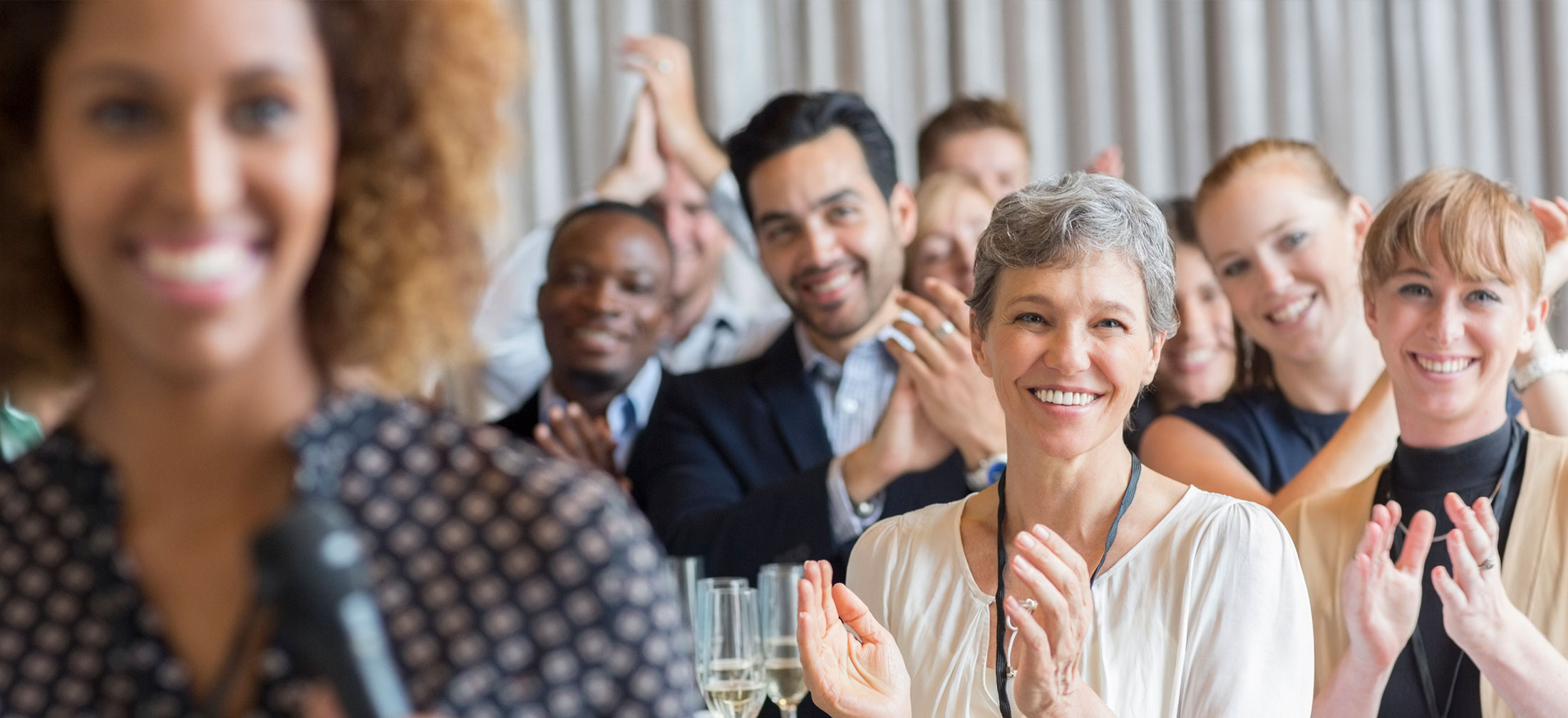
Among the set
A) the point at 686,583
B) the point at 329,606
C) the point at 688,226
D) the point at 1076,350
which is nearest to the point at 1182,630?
the point at 1076,350

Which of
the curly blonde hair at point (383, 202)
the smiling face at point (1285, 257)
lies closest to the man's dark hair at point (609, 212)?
the smiling face at point (1285, 257)

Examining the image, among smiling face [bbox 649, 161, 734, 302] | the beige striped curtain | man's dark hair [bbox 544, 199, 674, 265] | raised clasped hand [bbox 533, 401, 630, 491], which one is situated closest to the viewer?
raised clasped hand [bbox 533, 401, 630, 491]

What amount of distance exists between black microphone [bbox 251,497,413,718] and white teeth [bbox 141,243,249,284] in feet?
0.60

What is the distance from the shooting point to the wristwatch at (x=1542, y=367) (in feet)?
8.91

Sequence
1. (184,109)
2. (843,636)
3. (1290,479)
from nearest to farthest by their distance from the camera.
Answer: (184,109) → (843,636) → (1290,479)

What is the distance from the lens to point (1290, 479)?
2.98m

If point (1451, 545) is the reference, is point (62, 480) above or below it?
above

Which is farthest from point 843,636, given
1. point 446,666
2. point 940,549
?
point 446,666

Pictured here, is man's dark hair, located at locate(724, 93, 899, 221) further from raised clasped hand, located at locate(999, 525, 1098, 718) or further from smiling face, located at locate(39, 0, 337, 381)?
smiling face, located at locate(39, 0, 337, 381)

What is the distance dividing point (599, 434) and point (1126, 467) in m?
1.59

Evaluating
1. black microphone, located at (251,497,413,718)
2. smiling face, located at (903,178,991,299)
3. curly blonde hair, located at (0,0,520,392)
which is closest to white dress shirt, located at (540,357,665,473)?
smiling face, located at (903,178,991,299)

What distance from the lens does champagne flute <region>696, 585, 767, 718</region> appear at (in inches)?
89.0

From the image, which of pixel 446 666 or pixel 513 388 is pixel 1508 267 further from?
pixel 513 388

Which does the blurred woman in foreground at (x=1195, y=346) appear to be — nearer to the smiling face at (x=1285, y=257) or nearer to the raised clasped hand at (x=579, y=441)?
the smiling face at (x=1285, y=257)
